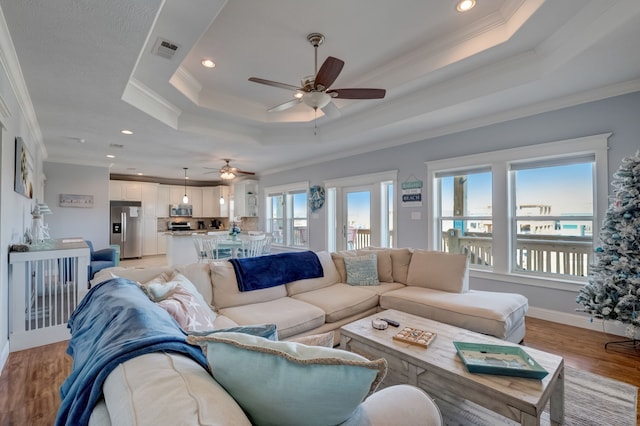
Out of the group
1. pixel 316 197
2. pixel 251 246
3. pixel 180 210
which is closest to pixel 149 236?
pixel 180 210

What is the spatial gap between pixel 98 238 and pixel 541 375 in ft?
26.1

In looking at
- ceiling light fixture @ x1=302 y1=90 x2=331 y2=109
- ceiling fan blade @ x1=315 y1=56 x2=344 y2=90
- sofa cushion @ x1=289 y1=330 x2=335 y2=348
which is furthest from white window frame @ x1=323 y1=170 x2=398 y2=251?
sofa cushion @ x1=289 y1=330 x2=335 y2=348

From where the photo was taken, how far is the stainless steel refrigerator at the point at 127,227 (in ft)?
26.4

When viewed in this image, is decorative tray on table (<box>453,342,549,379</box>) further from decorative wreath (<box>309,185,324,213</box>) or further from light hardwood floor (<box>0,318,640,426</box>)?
decorative wreath (<box>309,185,324,213</box>)

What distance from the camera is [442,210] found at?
4527 mm

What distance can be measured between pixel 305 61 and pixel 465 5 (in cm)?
160

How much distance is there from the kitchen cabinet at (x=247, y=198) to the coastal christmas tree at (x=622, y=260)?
7.18m

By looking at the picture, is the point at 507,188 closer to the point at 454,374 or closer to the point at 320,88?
the point at 320,88

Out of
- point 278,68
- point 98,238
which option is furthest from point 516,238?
point 98,238

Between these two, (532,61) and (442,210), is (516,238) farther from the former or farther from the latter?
(532,61)

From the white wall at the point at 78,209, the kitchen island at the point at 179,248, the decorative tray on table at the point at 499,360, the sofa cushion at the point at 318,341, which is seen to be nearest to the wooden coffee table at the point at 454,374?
the decorative tray on table at the point at 499,360

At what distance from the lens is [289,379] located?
29.7 inches

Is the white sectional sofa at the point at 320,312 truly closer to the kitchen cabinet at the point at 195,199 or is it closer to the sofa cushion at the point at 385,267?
the sofa cushion at the point at 385,267

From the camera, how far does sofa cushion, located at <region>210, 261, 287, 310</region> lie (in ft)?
8.46
